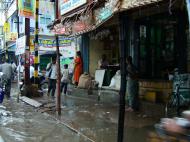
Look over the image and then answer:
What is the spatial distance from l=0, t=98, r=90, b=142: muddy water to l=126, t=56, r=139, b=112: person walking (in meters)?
2.54

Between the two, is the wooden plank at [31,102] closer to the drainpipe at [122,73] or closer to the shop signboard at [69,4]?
the shop signboard at [69,4]

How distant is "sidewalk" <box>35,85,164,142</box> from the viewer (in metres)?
10.1

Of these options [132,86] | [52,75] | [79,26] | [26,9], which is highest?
[26,9]

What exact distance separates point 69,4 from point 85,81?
5518 mm

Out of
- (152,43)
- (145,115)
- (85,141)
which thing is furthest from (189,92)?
(152,43)

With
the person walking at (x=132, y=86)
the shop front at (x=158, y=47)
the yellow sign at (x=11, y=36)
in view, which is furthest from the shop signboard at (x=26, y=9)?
the yellow sign at (x=11, y=36)

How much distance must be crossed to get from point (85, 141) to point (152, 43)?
650 cm

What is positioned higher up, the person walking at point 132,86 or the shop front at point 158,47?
the shop front at point 158,47

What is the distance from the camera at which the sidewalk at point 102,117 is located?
10.1 metres

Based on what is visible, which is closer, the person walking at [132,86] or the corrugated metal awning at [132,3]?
the corrugated metal awning at [132,3]

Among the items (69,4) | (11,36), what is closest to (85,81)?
(69,4)

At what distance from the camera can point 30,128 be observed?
11.2 meters

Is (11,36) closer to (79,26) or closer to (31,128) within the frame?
(31,128)

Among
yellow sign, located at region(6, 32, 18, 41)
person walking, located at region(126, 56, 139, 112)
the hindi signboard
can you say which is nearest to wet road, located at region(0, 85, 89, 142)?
person walking, located at region(126, 56, 139, 112)
